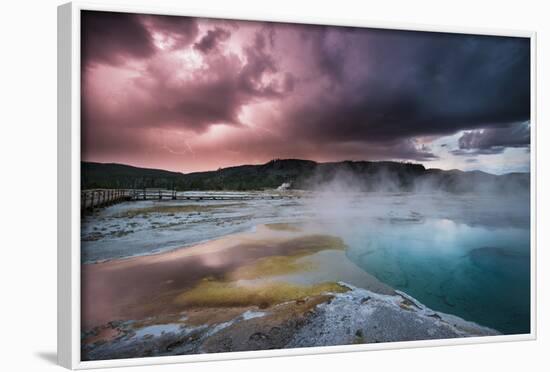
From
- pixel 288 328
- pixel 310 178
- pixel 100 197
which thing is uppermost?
pixel 310 178

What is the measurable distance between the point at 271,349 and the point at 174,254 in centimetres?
116

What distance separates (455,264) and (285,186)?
186 cm

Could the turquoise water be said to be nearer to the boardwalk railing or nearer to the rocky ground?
the rocky ground

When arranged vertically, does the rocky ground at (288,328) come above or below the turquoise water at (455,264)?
below

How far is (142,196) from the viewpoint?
4.23 metres

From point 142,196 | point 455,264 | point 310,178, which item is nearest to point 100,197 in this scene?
point 142,196

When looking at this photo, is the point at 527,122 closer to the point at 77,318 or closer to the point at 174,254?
the point at 174,254

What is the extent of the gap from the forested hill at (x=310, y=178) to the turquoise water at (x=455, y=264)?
1.28 ft

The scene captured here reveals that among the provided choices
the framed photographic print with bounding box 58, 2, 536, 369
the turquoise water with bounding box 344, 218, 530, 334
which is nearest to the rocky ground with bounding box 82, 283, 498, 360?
the framed photographic print with bounding box 58, 2, 536, 369

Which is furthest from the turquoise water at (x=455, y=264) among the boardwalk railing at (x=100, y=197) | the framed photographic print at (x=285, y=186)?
the boardwalk railing at (x=100, y=197)

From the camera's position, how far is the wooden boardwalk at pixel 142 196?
3.99 m

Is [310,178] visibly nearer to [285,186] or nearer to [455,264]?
[285,186]

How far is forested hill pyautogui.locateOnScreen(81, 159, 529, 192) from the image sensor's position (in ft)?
13.6

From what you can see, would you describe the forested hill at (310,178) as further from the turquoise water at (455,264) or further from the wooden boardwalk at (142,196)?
the turquoise water at (455,264)
